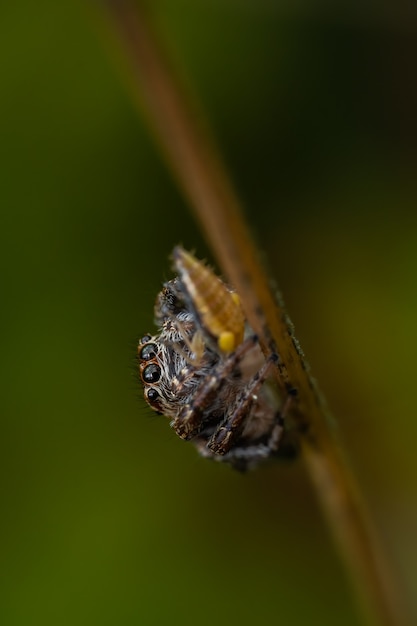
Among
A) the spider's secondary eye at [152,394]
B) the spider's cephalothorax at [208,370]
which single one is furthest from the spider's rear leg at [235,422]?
the spider's secondary eye at [152,394]

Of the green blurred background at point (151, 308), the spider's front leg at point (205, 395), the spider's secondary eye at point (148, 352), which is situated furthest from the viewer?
the green blurred background at point (151, 308)

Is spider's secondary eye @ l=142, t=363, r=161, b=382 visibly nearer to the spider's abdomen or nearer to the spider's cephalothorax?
the spider's cephalothorax

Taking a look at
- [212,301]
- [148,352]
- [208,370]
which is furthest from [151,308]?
Answer: [212,301]

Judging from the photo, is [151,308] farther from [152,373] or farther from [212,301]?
[212,301]

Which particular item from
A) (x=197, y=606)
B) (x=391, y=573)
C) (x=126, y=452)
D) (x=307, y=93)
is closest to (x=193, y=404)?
(x=391, y=573)

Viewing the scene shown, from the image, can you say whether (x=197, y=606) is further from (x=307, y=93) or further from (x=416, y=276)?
(x=307, y=93)

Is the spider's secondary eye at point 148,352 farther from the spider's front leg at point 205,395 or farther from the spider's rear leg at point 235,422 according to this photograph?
the spider's rear leg at point 235,422
